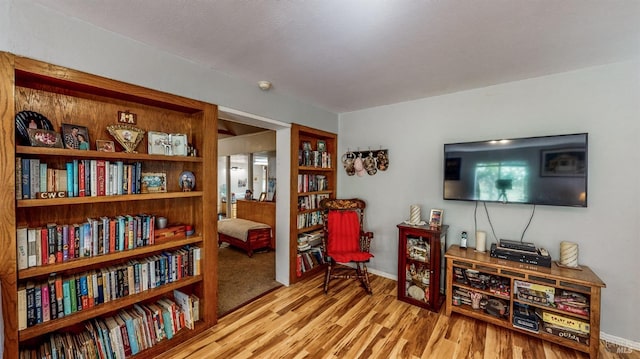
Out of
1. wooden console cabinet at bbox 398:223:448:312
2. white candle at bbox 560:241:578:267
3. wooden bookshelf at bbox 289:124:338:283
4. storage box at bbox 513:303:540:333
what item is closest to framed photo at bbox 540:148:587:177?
white candle at bbox 560:241:578:267

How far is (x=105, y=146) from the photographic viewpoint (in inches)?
67.9

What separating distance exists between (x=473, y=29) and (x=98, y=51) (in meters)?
2.46

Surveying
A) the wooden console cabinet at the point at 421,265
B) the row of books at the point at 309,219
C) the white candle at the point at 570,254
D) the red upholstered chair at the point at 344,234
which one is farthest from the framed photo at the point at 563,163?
the row of books at the point at 309,219

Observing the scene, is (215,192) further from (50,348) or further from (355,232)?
(355,232)

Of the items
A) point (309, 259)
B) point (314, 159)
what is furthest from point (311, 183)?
point (309, 259)

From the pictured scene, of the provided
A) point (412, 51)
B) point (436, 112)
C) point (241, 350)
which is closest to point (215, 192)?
point (241, 350)

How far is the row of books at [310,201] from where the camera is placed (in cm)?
331

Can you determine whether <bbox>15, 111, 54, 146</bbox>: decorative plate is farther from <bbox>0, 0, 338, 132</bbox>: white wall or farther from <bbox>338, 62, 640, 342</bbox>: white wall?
<bbox>338, 62, 640, 342</bbox>: white wall

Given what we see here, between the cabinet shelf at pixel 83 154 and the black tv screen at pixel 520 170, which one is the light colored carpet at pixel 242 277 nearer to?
the cabinet shelf at pixel 83 154

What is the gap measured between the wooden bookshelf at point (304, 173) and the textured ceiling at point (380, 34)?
0.98 m

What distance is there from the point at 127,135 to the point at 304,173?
2.15 meters

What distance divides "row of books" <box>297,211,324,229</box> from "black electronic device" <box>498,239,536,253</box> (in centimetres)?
213

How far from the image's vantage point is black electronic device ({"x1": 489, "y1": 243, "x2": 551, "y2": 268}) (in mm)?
2076

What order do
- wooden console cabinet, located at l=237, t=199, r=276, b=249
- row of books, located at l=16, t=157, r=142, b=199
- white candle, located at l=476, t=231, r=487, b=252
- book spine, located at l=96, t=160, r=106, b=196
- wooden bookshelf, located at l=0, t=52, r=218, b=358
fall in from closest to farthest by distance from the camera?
wooden bookshelf, located at l=0, t=52, r=218, b=358, row of books, located at l=16, t=157, r=142, b=199, book spine, located at l=96, t=160, r=106, b=196, white candle, located at l=476, t=231, r=487, b=252, wooden console cabinet, located at l=237, t=199, r=276, b=249
